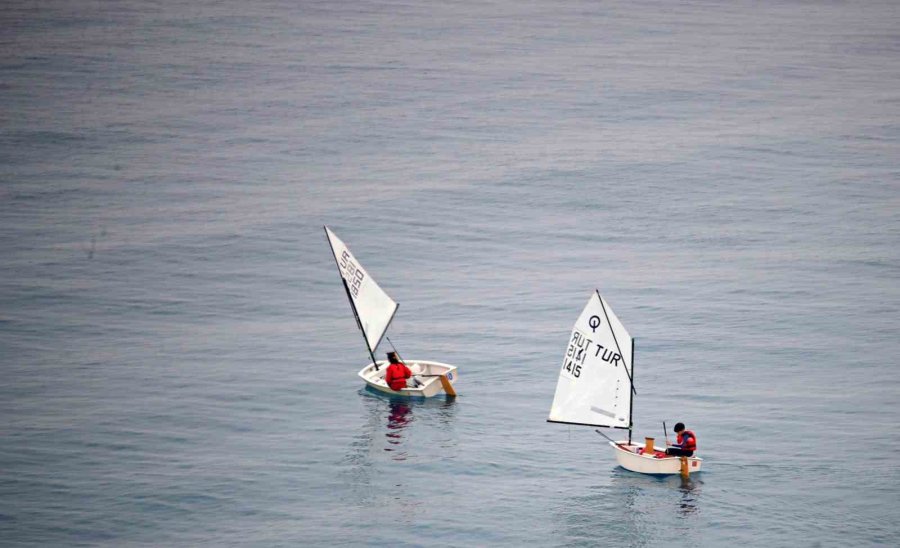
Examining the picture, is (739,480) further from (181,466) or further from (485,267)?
(485,267)

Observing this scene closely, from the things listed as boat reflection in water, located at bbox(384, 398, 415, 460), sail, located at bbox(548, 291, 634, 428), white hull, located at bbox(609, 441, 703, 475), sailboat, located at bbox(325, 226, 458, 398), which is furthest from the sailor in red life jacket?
sailboat, located at bbox(325, 226, 458, 398)

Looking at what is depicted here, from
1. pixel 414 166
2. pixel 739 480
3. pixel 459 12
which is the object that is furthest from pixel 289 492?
pixel 459 12

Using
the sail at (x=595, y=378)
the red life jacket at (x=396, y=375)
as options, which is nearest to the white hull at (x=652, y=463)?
the sail at (x=595, y=378)

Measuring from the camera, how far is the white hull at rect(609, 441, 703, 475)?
1984 inches

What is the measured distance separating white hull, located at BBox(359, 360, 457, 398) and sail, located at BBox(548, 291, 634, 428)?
31.1ft

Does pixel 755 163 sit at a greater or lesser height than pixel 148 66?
lesser

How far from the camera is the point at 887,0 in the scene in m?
163

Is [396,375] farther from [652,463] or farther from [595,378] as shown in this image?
[652,463]

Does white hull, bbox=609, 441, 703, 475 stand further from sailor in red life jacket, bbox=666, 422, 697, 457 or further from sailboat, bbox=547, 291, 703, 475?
sailor in red life jacket, bbox=666, 422, 697, 457

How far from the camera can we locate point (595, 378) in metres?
52.6

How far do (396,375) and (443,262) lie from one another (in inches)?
1044

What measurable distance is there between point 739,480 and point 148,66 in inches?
4058

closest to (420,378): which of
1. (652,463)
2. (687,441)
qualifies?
(652,463)

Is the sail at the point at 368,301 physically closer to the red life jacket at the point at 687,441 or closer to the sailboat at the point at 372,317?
the sailboat at the point at 372,317
